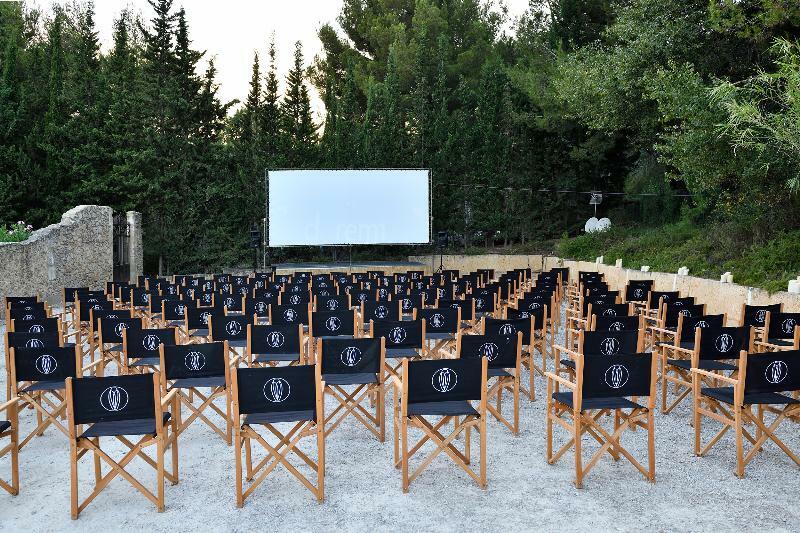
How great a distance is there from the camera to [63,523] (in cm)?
331

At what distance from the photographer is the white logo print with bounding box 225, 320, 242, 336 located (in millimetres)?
5988

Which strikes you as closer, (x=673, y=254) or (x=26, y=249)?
(x=26, y=249)

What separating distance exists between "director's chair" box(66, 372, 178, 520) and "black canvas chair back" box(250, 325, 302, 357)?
5.52 feet

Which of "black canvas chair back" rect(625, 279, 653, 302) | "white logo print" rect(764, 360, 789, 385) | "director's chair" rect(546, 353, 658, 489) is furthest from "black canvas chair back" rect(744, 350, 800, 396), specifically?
"black canvas chair back" rect(625, 279, 653, 302)

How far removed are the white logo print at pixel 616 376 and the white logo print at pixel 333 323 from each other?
117 inches

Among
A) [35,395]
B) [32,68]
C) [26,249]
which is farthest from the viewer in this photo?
[32,68]

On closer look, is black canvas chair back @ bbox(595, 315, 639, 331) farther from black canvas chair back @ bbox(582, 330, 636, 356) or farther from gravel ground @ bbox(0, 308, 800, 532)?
gravel ground @ bbox(0, 308, 800, 532)

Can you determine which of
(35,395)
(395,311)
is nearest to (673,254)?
(395,311)

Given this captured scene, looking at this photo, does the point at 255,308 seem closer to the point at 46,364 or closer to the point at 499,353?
the point at 46,364

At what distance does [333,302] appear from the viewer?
837 centimetres

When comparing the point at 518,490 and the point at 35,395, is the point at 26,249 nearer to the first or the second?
the point at 35,395

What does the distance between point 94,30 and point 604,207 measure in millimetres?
20468

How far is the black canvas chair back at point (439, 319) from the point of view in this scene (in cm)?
656

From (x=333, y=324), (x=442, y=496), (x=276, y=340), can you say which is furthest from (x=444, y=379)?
(x=333, y=324)
